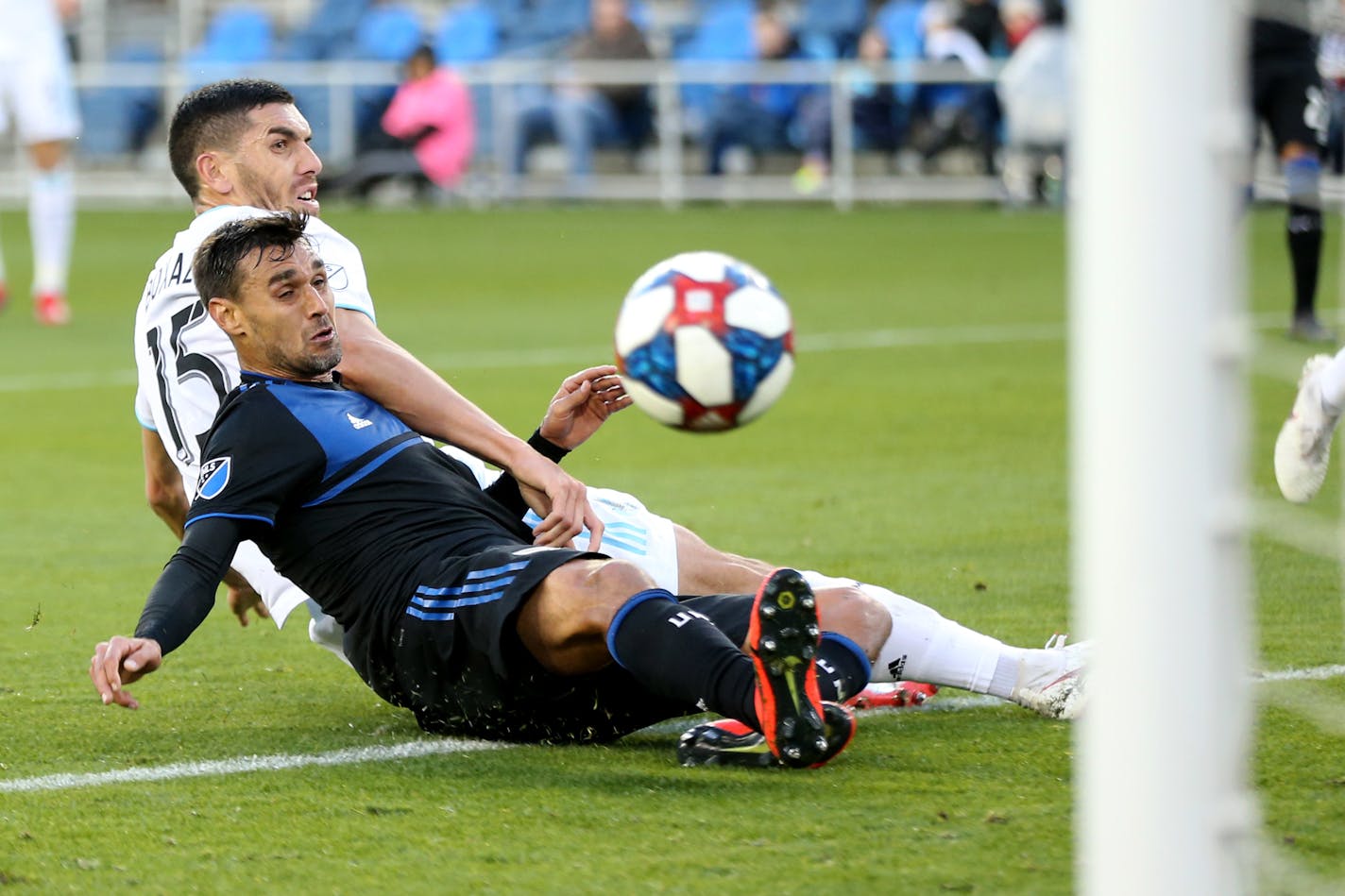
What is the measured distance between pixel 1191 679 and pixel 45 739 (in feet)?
8.51

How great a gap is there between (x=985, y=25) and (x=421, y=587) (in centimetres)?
1801

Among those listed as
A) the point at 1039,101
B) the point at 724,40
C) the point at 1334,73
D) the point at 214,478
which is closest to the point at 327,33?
the point at 724,40

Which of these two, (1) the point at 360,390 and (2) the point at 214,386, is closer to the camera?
(1) the point at 360,390

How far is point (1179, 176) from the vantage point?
2.56 m

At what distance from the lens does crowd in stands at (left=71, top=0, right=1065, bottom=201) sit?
21.0 metres

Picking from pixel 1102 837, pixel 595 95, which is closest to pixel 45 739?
pixel 1102 837

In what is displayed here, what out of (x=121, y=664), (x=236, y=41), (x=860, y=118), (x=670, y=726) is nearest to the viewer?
(x=121, y=664)

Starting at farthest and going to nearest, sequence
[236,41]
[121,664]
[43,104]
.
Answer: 1. [236,41]
2. [43,104]
3. [121,664]

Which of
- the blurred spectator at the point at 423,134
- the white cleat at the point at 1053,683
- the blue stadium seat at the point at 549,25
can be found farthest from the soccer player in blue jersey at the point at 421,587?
the blue stadium seat at the point at 549,25

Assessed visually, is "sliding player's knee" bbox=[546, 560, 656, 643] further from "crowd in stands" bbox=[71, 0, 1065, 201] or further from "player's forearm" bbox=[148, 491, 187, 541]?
"crowd in stands" bbox=[71, 0, 1065, 201]

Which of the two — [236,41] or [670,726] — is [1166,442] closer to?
[670,726]

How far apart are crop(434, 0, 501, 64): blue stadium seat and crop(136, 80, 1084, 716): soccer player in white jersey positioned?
19958mm

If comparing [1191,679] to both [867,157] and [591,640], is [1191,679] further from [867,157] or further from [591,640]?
[867,157]

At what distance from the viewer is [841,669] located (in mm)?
4117
